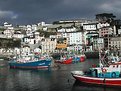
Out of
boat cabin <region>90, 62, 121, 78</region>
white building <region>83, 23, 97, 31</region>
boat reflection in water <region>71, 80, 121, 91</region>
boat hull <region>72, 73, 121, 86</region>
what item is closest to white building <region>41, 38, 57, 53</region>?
white building <region>83, 23, 97, 31</region>

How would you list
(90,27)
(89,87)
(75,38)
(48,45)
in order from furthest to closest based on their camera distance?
(90,27)
(75,38)
(48,45)
(89,87)

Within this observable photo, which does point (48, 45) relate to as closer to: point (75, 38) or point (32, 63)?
point (75, 38)

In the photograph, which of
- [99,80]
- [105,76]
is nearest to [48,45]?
[99,80]

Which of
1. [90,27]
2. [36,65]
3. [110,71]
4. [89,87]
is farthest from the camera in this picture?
[90,27]

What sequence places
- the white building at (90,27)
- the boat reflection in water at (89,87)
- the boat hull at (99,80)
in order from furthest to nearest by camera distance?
1. the white building at (90,27)
2. the boat hull at (99,80)
3. the boat reflection in water at (89,87)

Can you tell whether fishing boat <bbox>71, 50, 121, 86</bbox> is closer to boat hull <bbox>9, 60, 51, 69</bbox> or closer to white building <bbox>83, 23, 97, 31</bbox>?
boat hull <bbox>9, 60, 51, 69</bbox>

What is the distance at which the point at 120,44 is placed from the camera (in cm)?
10175

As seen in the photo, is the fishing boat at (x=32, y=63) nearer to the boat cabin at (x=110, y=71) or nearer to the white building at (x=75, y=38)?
the boat cabin at (x=110, y=71)

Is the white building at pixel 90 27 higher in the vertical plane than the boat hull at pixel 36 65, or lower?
higher

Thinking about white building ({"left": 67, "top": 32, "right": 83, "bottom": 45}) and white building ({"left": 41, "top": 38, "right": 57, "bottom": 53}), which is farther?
white building ({"left": 67, "top": 32, "right": 83, "bottom": 45})

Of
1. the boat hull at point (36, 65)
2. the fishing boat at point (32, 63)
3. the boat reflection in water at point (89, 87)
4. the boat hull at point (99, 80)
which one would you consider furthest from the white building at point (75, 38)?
the boat reflection in water at point (89, 87)

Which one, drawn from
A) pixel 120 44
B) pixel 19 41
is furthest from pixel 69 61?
pixel 19 41

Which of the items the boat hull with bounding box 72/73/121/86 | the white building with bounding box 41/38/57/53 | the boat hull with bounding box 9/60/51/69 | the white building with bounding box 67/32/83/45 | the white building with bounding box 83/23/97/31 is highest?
the white building with bounding box 83/23/97/31

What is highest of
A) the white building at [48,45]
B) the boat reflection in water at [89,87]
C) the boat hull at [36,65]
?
the white building at [48,45]
